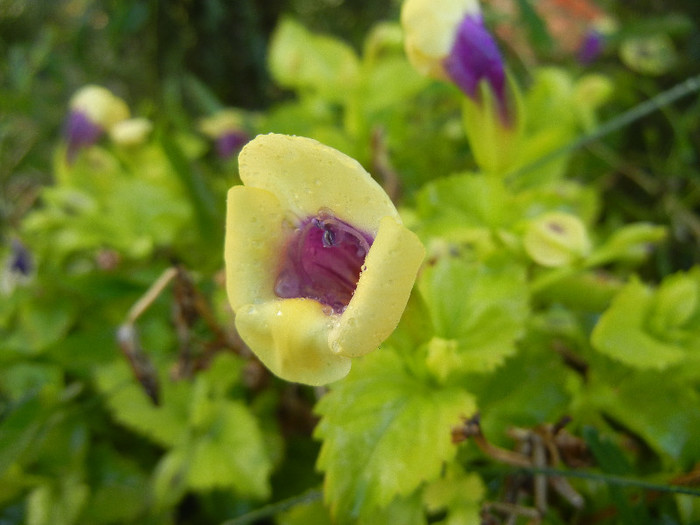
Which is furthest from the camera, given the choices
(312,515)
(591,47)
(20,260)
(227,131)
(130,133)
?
(591,47)

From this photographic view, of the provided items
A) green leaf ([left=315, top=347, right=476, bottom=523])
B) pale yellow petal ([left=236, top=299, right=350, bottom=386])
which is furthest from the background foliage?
pale yellow petal ([left=236, top=299, right=350, bottom=386])

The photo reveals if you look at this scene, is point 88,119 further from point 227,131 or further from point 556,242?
point 556,242

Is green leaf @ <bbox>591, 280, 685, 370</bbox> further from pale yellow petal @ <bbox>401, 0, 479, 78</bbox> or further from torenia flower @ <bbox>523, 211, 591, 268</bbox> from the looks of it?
pale yellow petal @ <bbox>401, 0, 479, 78</bbox>

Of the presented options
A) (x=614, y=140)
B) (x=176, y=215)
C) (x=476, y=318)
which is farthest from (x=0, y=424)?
(x=614, y=140)

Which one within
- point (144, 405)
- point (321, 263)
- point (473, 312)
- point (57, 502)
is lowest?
point (57, 502)

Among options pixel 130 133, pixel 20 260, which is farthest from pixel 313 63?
pixel 20 260

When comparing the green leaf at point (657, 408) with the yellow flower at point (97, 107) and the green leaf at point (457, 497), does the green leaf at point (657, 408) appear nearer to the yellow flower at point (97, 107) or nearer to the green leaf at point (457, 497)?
the green leaf at point (457, 497)

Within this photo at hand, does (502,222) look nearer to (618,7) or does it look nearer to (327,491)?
(327,491)

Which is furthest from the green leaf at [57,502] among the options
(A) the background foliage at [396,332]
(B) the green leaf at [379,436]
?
(B) the green leaf at [379,436]

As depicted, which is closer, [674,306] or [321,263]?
[321,263]
